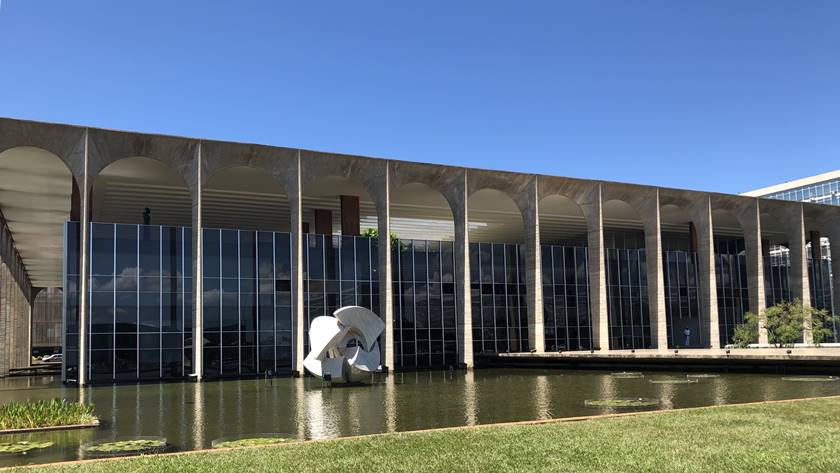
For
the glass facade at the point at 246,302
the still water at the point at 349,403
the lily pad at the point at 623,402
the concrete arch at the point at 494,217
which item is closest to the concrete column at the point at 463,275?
the concrete arch at the point at 494,217

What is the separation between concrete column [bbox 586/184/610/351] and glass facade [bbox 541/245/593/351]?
2.26 metres

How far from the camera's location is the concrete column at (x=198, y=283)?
35844mm

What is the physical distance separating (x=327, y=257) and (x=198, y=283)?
7.78 m

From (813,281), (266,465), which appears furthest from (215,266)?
(813,281)

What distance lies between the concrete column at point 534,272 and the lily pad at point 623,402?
2581cm

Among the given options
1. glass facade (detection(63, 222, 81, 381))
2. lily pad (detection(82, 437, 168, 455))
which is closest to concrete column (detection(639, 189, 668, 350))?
glass facade (detection(63, 222, 81, 381))

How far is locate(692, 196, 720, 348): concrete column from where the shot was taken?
52.4 meters

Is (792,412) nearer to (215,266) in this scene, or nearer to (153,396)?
(153,396)

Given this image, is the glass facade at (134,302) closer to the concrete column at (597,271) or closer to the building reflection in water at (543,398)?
the building reflection in water at (543,398)

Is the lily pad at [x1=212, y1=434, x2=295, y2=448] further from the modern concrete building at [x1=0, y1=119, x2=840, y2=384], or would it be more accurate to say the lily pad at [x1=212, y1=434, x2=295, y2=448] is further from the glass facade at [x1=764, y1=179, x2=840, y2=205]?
the glass facade at [x1=764, y1=179, x2=840, y2=205]

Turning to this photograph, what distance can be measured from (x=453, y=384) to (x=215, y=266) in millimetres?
14663

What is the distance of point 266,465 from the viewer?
10.8 metres

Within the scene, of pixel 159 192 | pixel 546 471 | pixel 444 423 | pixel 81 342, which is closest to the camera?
pixel 546 471

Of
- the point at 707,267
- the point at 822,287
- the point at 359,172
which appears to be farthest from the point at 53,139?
the point at 822,287
